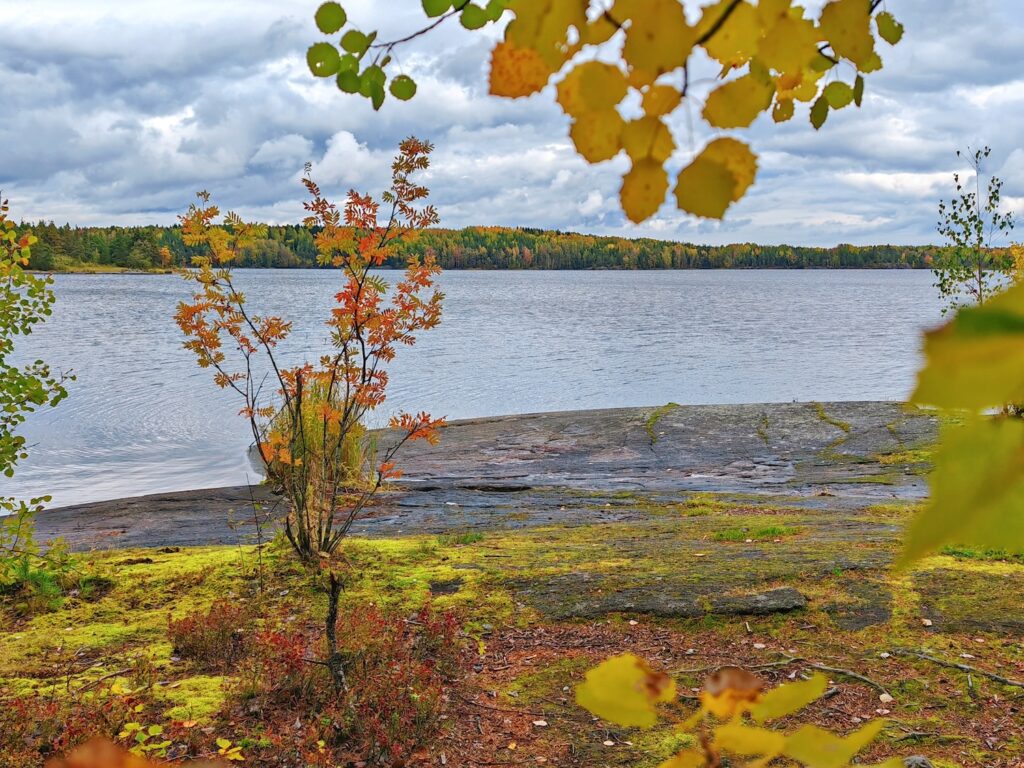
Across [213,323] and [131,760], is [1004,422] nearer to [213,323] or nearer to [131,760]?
[131,760]

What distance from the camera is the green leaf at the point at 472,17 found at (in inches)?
45.3

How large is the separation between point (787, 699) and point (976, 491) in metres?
0.28

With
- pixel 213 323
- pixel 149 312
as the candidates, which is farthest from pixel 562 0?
pixel 149 312

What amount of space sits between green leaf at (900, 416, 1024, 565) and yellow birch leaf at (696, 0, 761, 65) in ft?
1.25

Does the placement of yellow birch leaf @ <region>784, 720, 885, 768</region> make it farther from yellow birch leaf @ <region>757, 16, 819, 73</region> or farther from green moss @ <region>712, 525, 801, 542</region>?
green moss @ <region>712, 525, 801, 542</region>

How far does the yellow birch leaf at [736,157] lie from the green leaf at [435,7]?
1.96ft

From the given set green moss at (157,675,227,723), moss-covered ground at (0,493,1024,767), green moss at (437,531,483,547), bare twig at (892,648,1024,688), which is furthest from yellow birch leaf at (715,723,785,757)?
green moss at (437,531,483,547)

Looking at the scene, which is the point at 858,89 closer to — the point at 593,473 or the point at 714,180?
the point at 714,180

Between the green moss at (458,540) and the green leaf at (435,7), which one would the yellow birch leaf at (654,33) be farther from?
the green moss at (458,540)

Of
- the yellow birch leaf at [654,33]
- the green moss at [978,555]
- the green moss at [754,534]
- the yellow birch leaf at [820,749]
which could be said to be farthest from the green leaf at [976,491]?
the green moss at [754,534]

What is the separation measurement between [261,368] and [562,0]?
29376 mm

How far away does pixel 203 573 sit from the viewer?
19.1ft

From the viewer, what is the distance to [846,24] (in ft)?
2.49

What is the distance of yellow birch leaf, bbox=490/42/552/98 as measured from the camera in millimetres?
642
